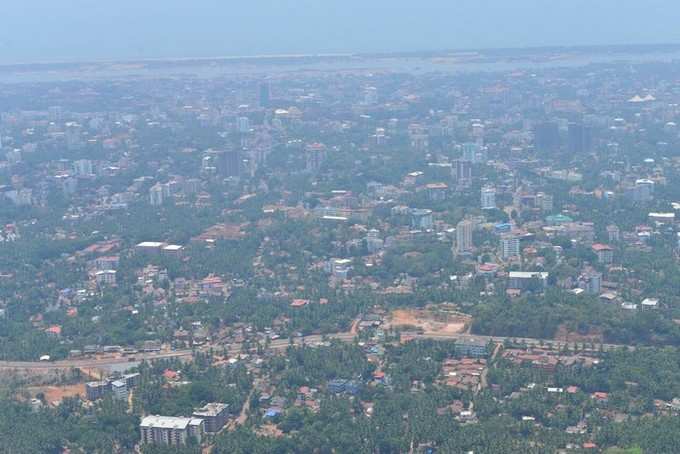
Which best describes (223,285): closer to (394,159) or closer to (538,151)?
(394,159)

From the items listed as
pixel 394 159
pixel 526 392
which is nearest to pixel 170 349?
pixel 526 392

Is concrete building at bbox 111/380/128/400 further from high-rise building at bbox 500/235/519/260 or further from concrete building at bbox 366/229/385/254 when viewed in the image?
high-rise building at bbox 500/235/519/260

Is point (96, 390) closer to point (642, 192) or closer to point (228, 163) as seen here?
point (642, 192)

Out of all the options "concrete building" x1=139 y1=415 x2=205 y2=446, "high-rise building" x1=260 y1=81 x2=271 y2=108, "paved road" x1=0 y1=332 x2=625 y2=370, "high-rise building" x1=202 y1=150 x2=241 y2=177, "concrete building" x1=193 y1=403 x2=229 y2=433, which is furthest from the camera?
"high-rise building" x1=260 y1=81 x2=271 y2=108

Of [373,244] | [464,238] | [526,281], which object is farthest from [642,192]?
[526,281]

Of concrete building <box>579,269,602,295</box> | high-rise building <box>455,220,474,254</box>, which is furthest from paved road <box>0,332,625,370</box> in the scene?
high-rise building <box>455,220,474,254</box>

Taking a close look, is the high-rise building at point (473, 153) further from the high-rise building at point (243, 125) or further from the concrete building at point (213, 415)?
the concrete building at point (213, 415)

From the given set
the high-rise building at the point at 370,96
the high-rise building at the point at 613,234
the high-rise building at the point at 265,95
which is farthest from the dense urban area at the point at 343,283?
the high-rise building at the point at 370,96
